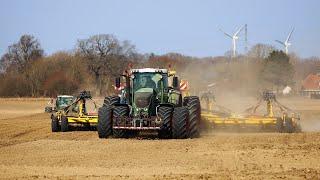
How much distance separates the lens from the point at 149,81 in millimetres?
22406

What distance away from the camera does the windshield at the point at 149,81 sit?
73.0ft

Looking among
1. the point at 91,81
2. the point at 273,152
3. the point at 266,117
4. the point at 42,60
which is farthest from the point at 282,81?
the point at 273,152

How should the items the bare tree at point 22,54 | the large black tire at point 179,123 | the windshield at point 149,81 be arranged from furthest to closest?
the bare tree at point 22,54
the windshield at point 149,81
the large black tire at point 179,123

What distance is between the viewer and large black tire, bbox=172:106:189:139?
810 inches

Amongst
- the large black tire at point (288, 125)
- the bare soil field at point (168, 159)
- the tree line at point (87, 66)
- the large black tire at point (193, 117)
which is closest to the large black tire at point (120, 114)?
the bare soil field at point (168, 159)

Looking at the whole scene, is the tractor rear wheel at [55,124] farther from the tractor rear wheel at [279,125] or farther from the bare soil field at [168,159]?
the tractor rear wheel at [279,125]

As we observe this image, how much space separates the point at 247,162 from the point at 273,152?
6.49 feet

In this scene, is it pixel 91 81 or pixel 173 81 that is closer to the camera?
pixel 173 81

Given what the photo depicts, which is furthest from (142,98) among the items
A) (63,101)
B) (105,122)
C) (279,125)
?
(63,101)

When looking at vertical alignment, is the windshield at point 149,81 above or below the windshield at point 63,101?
above

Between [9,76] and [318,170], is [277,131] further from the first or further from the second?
[9,76]

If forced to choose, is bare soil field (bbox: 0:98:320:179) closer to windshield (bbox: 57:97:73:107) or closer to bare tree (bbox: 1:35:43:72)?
windshield (bbox: 57:97:73:107)

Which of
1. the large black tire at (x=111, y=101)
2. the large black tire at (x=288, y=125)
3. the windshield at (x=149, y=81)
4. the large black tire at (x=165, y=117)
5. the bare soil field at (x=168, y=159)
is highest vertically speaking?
the windshield at (x=149, y=81)

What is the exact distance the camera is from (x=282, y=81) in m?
88.8
